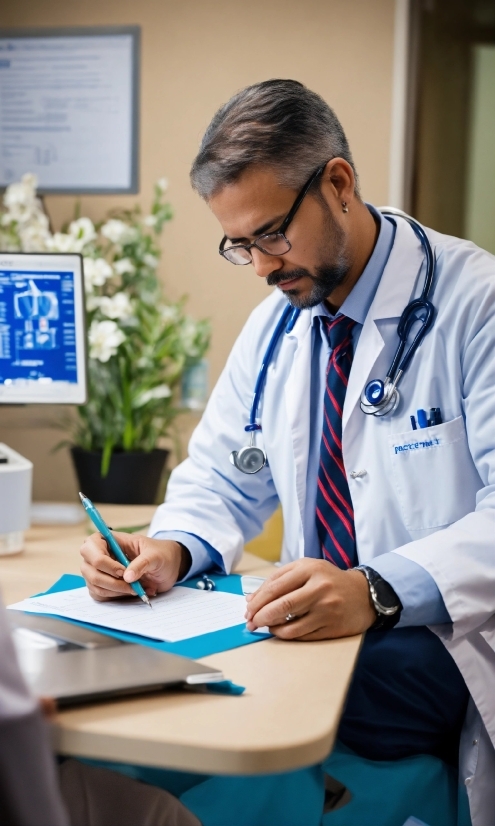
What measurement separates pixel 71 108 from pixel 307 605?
1859mm

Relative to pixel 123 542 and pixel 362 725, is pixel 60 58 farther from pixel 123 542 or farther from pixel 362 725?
pixel 362 725

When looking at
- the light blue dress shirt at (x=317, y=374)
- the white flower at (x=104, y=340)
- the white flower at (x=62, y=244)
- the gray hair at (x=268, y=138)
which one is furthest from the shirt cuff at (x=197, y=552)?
the white flower at (x=62, y=244)

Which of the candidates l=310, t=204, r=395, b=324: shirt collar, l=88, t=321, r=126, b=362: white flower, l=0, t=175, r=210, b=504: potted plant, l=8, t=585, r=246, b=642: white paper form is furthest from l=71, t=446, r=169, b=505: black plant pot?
l=8, t=585, r=246, b=642: white paper form

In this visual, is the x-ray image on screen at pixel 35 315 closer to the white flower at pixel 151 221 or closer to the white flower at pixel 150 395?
the white flower at pixel 150 395

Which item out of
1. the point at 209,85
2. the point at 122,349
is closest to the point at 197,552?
the point at 122,349

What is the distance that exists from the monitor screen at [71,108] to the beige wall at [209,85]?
4cm

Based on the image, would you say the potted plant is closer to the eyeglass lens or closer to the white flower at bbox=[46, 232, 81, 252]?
the white flower at bbox=[46, 232, 81, 252]

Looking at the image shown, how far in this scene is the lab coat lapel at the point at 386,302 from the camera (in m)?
1.25

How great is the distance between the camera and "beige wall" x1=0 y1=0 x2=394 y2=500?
2238 mm

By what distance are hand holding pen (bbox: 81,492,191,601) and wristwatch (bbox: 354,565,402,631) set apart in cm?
27

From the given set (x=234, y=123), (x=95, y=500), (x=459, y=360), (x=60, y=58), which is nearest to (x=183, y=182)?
(x=60, y=58)

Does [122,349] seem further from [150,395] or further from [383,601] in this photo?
[383,601]

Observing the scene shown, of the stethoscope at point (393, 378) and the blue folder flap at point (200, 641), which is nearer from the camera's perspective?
the blue folder flap at point (200, 641)

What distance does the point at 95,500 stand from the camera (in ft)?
6.66
